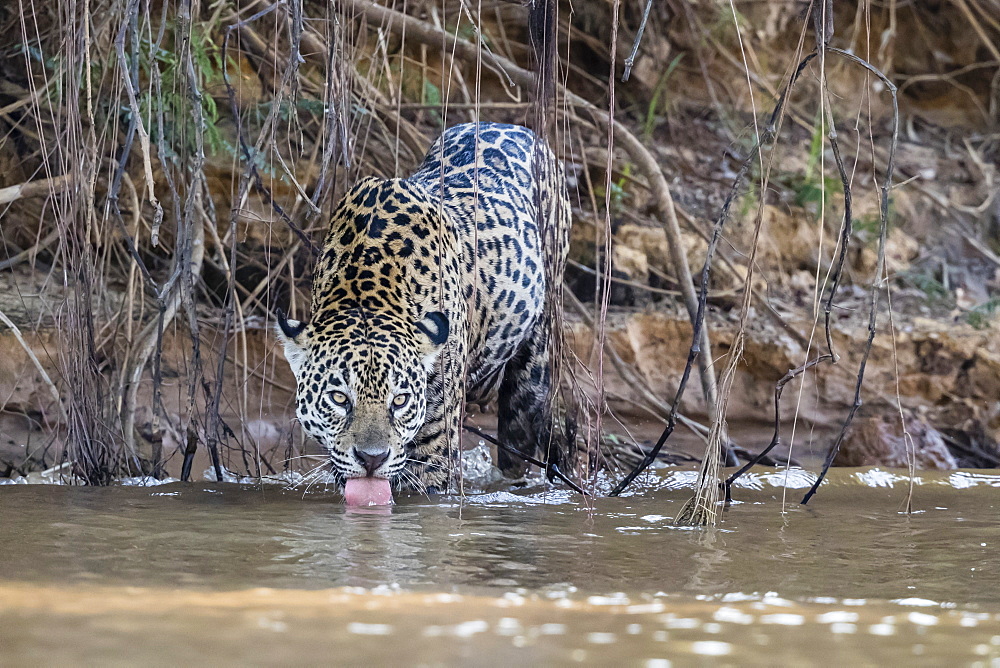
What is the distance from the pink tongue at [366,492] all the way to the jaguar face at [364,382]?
0.03 m

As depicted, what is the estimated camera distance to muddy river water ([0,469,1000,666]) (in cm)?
186

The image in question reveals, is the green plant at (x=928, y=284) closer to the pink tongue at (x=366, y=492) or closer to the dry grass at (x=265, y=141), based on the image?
the dry grass at (x=265, y=141)

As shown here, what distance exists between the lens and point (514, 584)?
7.84 feet

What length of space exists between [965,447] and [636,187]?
2.75 metres

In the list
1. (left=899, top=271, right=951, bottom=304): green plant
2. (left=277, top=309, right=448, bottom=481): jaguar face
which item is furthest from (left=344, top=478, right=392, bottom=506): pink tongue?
(left=899, top=271, right=951, bottom=304): green plant

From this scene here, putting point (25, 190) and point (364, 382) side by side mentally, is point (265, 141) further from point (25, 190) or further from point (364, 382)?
point (364, 382)

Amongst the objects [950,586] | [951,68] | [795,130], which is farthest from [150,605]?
[951,68]

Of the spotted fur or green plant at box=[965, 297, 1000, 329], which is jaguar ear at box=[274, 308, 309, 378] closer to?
the spotted fur

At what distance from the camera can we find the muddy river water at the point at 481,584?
1855 mm

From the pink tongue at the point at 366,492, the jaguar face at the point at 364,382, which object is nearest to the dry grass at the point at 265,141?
the jaguar face at the point at 364,382

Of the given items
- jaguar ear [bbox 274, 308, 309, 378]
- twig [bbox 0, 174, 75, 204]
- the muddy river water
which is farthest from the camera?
twig [bbox 0, 174, 75, 204]

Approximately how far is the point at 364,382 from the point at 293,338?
15.2 inches

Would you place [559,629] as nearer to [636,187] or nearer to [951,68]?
[636,187]

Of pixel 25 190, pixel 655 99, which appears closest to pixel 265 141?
pixel 25 190
